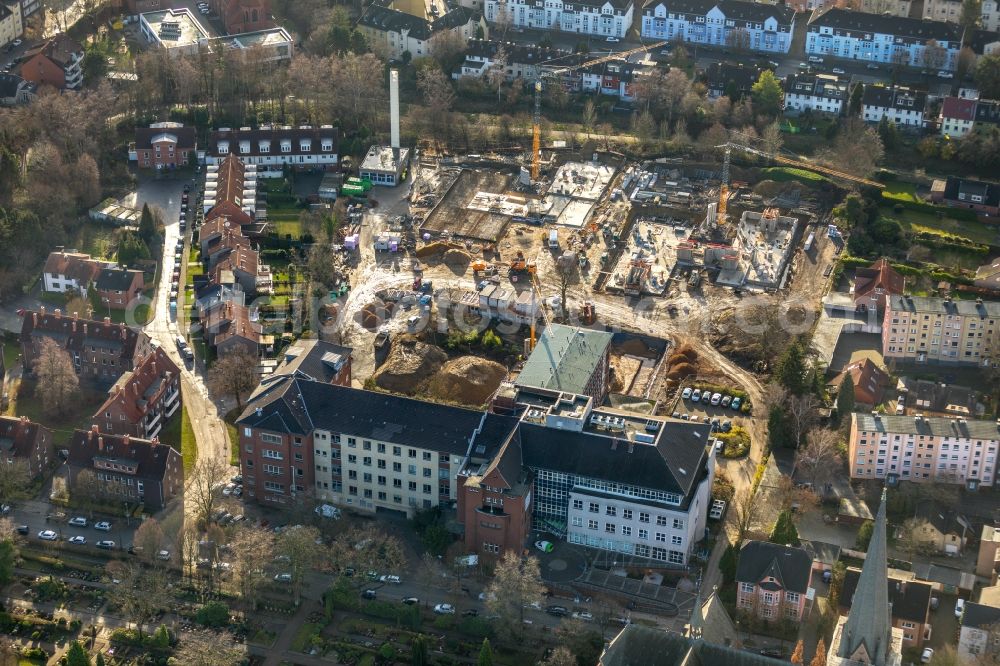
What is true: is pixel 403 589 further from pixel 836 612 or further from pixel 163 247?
pixel 163 247

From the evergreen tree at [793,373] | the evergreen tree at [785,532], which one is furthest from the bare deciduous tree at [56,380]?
the evergreen tree at [793,373]

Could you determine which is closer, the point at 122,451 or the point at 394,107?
the point at 122,451

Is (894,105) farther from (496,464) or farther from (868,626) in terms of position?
(868,626)

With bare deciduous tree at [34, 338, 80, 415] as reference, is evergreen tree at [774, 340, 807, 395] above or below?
above

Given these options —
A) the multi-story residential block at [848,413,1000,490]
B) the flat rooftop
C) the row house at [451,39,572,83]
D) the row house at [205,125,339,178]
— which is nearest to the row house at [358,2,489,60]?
the row house at [451,39,572,83]

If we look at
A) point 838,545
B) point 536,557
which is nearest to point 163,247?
point 536,557

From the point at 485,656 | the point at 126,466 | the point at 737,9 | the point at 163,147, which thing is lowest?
the point at 485,656

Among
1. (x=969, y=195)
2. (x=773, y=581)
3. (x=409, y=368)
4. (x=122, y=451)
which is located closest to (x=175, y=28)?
(x=409, y=368)

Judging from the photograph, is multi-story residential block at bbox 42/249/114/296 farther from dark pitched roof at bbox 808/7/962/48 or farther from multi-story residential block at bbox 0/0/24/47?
dark pitched roof at bbox 808/7/962/48
